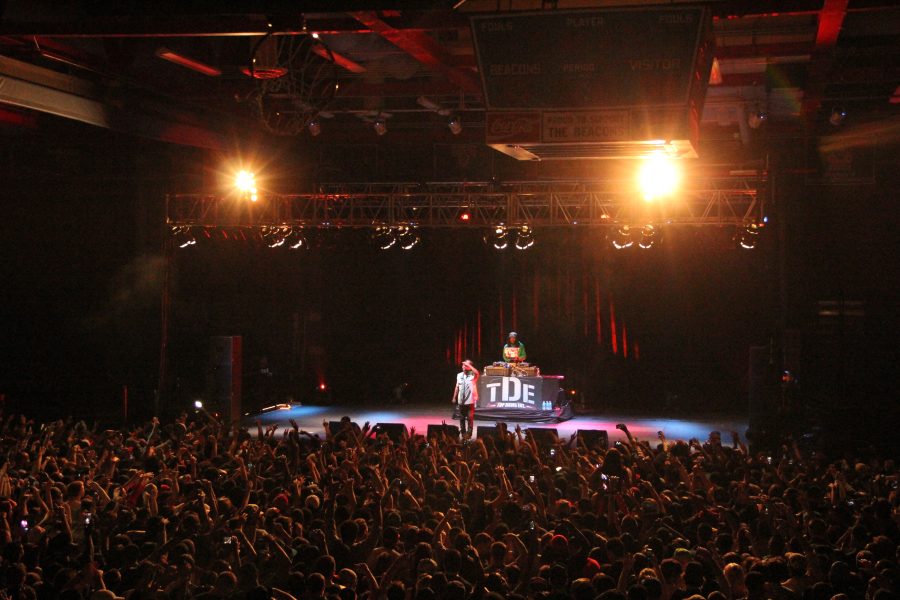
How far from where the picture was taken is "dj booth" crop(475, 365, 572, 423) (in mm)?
17906

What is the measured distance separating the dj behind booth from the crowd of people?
9355mm

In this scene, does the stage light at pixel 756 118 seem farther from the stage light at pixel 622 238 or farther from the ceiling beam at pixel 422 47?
the stage light at pixel 622 238

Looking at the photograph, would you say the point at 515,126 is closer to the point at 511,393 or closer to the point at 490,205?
the point at 490,205

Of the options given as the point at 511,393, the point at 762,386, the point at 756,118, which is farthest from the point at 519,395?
the point at 756,118

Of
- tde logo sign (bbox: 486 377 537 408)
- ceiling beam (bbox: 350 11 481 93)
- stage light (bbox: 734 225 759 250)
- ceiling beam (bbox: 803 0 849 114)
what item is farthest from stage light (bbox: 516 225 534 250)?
ceiling beam (bbox: 350 11 481 93)

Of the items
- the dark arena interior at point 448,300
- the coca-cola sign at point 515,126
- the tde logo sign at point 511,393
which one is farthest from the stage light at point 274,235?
the coca-cola sign at point 515,126

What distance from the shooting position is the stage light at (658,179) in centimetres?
1488

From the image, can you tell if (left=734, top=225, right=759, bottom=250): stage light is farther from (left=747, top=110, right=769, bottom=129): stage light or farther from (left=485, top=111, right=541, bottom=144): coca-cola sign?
(left=485, top=111, right=541, bottom=144): coca-cola sign

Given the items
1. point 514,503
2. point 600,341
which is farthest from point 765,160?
point 514,503

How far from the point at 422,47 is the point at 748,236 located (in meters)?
10.2

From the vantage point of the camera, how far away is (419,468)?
308 inches

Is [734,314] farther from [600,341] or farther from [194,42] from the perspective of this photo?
[194,42]

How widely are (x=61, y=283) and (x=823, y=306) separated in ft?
40.4

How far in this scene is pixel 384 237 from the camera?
58.4 feet
